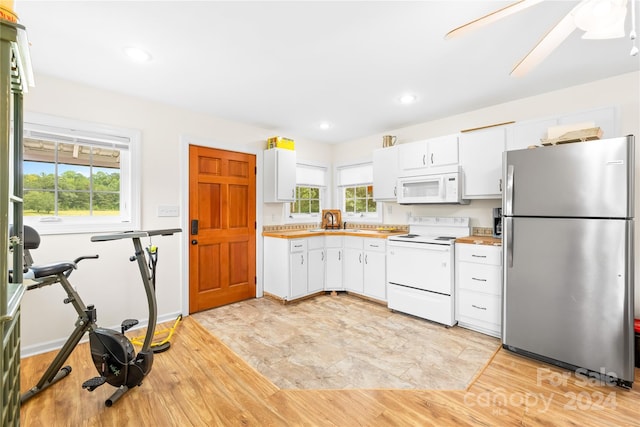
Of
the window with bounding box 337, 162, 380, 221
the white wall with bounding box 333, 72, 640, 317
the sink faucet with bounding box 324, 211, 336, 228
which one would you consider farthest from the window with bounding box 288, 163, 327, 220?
the white wall with bounding box 333, 72, 640, 317

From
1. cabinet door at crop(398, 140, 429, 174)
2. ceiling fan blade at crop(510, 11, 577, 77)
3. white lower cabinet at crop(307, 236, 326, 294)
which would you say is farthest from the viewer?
white lower cabinet at crop(307, 236, 326, 294)

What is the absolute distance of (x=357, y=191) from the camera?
4.76 m

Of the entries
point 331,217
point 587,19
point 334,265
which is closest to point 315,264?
point 334,265

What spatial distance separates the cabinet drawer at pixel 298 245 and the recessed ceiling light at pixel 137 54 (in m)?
2.41

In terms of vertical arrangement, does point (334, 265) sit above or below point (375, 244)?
below

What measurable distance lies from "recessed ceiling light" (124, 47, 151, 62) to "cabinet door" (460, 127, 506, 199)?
3.17 metres

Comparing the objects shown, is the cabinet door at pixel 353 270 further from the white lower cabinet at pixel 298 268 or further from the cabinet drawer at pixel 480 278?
the cabinet drawer at pixel 480 278

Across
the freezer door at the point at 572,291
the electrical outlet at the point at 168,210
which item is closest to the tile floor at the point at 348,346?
the freezer door at the point at 572,291

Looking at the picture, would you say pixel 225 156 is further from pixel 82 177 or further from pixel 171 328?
pixel 171 328

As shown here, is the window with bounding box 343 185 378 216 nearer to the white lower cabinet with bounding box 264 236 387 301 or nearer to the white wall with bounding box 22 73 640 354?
the white lower cabinet with bounding box 264 236 387 301

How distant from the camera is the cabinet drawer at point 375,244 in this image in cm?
363

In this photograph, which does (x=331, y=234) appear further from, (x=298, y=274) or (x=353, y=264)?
(x=298, y=274)

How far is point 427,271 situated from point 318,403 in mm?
1872

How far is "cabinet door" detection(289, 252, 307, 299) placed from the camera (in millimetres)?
3688
